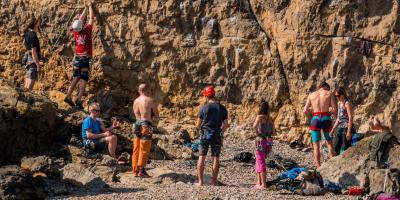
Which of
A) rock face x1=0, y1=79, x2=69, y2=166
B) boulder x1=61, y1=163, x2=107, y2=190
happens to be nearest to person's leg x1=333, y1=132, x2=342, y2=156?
boulder x1=61, y1=163, x2=107, y2=190

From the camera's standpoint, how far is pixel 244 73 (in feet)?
70.3

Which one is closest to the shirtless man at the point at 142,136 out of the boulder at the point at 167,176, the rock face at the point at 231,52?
the boulder at the point at 167,176

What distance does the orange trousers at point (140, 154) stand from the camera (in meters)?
16.5

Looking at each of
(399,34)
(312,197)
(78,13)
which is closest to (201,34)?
(78,13)

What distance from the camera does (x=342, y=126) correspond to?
58.6ft

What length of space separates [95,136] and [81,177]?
1936mm

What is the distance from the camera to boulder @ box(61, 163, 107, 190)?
15398mm

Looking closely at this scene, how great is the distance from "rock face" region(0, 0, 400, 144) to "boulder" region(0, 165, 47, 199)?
721 centimetres

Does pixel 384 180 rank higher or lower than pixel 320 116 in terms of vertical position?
lower

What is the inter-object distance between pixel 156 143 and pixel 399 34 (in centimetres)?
591

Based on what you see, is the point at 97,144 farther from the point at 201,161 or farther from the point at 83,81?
the point at 83,81

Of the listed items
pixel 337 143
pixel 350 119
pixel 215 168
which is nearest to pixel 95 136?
pixel 215 168

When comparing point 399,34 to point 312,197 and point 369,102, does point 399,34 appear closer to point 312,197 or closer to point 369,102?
point 369,102

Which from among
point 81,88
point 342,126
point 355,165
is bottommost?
point 355,165
